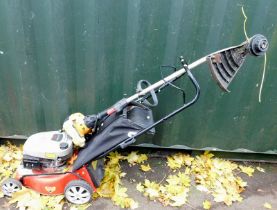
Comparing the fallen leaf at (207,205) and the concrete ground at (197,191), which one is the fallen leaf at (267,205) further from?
the fallen leaf at (207,205)

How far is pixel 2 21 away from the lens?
279 cm

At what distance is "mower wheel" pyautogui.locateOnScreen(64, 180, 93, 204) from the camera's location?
275 centimetres

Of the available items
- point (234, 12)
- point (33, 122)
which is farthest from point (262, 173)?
point (33, 122)

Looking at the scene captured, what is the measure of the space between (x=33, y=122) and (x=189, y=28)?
6.03 ft

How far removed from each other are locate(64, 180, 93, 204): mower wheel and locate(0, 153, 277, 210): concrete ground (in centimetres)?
13

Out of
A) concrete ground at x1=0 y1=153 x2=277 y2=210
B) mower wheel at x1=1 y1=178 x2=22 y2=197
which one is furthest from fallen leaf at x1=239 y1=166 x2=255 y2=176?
mower wheel at x1=1 y1=178 x2=22 y2=197

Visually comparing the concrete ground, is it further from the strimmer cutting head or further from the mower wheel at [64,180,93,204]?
the strimmer cutting head

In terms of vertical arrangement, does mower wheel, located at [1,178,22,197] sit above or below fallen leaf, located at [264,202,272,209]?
above

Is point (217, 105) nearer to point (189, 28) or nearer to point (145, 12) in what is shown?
point (189, 28)

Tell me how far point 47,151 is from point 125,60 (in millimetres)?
1074

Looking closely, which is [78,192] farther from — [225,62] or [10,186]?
[225,62]

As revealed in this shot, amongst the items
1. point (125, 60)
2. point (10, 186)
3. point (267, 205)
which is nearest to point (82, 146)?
point (10, 186)

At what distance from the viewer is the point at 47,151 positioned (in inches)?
105

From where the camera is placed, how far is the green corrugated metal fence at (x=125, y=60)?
9.06ft
